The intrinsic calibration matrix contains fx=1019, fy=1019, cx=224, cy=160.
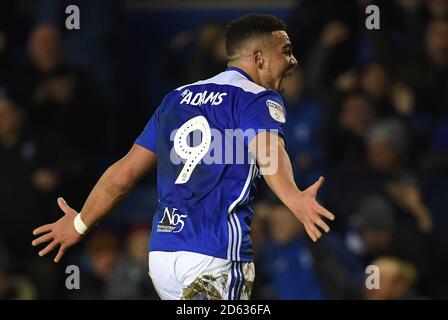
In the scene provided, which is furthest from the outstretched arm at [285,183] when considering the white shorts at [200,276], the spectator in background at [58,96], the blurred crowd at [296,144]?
the spectator in background at [58,96]

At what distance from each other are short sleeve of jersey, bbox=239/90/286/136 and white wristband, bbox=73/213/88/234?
973 millimetres

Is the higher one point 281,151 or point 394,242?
point 281,151

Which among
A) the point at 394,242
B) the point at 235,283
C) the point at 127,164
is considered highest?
the point at 127,164

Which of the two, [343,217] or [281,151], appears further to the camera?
[343,217]

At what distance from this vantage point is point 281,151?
4.03 metres

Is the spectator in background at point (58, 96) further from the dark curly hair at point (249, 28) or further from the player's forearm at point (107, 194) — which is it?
the dark curly hair at point (249, 28)

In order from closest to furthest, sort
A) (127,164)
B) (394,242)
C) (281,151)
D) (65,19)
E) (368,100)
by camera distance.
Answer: (281,151)
(127,164)
(394,242)
(368,100)
(65,19)

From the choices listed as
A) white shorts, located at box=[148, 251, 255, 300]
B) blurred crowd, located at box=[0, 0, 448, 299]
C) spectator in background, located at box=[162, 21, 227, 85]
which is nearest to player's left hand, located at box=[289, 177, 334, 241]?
white shorts, located at box=[148, 251, 255, 300]

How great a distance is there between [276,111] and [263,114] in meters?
0.08

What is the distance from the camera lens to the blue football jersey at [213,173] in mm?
4129
